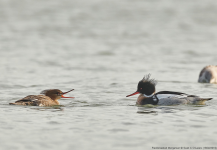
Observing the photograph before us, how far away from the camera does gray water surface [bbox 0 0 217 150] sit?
9.30m

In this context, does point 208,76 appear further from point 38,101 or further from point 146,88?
point 38,101

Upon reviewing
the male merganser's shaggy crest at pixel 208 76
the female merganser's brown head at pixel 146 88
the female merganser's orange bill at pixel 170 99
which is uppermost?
the male merganser's shaggy crest at pixel 208 76

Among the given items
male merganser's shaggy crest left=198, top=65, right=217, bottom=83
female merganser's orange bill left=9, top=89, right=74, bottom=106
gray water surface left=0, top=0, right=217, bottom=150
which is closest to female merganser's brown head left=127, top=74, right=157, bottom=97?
gray water surface left=0, top=0, right=217, bottom=150

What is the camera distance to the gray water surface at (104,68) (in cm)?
930

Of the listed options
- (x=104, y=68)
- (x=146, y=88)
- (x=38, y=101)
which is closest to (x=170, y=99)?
(x=146, y=88)

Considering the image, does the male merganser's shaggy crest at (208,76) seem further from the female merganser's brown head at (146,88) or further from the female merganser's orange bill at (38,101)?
the female merganser's orange bill at (38,101)

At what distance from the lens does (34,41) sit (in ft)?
81.8

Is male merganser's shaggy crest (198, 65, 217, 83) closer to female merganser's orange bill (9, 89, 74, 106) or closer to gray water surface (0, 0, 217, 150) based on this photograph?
gray water surface (0, 0, 217, 150)

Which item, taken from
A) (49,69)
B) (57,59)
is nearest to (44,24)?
(57,59)

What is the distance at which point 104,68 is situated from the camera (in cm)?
1945

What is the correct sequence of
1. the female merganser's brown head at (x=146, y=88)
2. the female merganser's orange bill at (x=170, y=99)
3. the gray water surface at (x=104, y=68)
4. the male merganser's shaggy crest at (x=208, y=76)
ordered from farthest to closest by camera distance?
the male merganser's shaggy crest at (x=208, y=76) → the female merganser's brown head at (x=146, y=88) → the female merganser's orange bill at (x=170, y=99) → the gray water surface at (x=104, y=68)

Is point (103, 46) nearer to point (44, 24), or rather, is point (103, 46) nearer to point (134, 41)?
point (134, 41)

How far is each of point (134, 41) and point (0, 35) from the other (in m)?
7.06

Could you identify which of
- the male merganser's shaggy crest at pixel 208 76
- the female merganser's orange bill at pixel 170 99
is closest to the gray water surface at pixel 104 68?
the female merganser's orange bill at pixel 170 99
